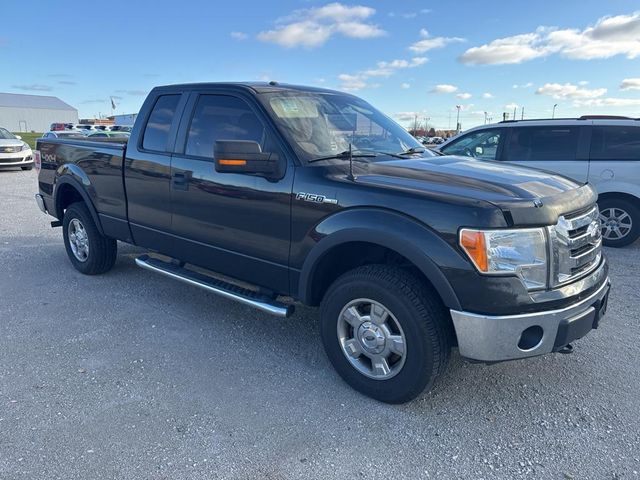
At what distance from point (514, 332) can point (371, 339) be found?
84 cm

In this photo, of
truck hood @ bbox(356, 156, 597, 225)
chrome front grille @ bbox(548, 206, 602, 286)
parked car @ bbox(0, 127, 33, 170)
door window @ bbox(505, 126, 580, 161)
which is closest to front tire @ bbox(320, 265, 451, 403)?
truck hood @ bbox(356, 156, 597, 225)

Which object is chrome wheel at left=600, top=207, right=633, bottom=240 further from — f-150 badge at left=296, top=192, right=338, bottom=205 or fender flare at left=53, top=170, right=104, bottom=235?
fender flare at left=53, top=170, right=104, bottom=235

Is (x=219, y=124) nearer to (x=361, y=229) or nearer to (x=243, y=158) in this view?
(x=243, y=158)

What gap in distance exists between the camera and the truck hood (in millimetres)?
2641

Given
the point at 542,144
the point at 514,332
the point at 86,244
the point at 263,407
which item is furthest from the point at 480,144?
the point at 263,407

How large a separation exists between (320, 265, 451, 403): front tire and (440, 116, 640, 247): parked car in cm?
522

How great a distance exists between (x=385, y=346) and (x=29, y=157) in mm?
17714

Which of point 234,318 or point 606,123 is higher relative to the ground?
point 606,123

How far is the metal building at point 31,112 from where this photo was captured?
298ft

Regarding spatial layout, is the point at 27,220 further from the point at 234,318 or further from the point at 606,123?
the point at 606,123

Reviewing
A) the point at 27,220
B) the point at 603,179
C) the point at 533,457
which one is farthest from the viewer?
the point at 27,220

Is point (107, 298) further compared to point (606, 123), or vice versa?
point (606, 123)

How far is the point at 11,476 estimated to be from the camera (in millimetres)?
2416

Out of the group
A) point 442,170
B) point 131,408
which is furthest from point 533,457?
point 131,408
